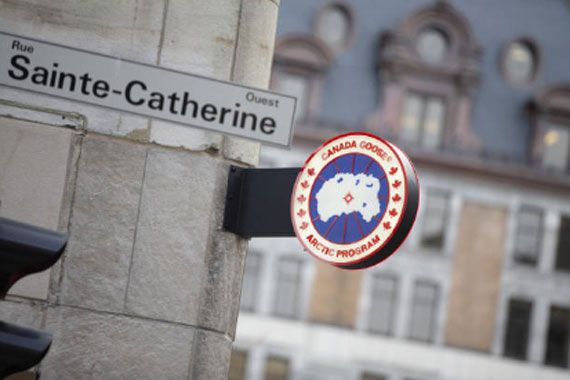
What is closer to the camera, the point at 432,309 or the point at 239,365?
the point at 239,365

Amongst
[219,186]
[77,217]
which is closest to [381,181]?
[219,186]

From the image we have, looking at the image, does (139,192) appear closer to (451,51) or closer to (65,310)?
(65,310)

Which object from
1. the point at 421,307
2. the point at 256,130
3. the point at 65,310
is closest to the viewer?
the point at 256,130

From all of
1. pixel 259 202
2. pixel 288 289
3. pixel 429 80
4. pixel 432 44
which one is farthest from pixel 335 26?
pixel 259 202

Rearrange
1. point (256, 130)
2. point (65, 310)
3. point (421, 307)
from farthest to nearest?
point (421, 307) → point (65, 310) → point (256, 130)

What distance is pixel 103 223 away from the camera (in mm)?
5762

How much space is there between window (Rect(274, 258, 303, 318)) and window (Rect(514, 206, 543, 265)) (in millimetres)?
6430

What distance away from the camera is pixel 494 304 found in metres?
36.6

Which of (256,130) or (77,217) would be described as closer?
(256,130)

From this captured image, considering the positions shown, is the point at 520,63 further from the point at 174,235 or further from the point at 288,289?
the point at 174,235

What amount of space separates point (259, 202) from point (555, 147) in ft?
107

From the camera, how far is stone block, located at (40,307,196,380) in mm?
Result: 5555

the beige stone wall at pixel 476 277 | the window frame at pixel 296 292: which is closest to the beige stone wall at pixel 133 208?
the window frame at pixel 296 292

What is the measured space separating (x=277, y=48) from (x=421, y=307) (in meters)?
8.13
